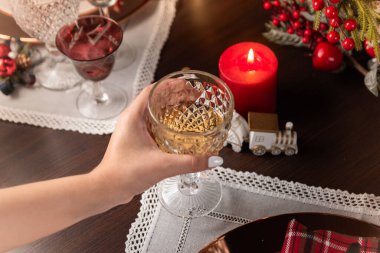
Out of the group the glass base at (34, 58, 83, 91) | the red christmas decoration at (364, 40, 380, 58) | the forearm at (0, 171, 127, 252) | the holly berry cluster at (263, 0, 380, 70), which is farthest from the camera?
the glass base at (34, 58, 83, 91)

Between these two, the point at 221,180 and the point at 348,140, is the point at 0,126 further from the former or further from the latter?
the point at 348,140

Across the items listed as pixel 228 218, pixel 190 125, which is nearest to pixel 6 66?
pixel 190 125

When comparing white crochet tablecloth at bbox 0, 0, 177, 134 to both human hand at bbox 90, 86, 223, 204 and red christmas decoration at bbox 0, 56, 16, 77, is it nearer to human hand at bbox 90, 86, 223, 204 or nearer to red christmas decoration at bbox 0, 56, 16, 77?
red christmas decoration at bbox 0, 56, 16, 77

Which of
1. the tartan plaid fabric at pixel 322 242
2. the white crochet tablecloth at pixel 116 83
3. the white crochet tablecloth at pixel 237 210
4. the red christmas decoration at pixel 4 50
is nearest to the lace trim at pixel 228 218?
the white crochet tablecloth at pixel 237 210

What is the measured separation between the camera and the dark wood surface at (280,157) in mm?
816

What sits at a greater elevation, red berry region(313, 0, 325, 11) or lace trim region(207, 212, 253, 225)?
red berry region(313, 0, 325, 11)

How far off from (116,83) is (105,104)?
0.18 ft

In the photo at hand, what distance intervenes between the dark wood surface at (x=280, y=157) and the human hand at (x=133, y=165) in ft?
0.42

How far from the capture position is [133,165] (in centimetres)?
70

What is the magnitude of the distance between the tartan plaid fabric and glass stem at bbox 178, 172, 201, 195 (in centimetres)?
20

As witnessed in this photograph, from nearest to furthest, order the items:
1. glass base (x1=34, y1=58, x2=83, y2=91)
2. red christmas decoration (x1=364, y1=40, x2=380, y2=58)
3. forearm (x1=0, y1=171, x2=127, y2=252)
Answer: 1. forearm (x1=0, y1=171, x2=127, y2=252)
2. red christmas decoration (x1=364, y1=40, x2=380, y2=58)
3. glass base (x1=34, y1=58, x2=83, y2=91)

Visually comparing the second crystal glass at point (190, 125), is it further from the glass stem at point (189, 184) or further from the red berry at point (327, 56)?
the red berry at point (327, 56)

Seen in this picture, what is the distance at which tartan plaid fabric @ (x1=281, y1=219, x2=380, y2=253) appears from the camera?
697 millimetres

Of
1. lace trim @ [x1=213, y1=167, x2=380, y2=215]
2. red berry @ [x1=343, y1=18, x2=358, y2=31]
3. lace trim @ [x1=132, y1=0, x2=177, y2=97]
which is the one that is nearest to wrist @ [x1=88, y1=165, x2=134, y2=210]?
lace trim @ [x1=213, y1=167, x2=380, y2=215]
